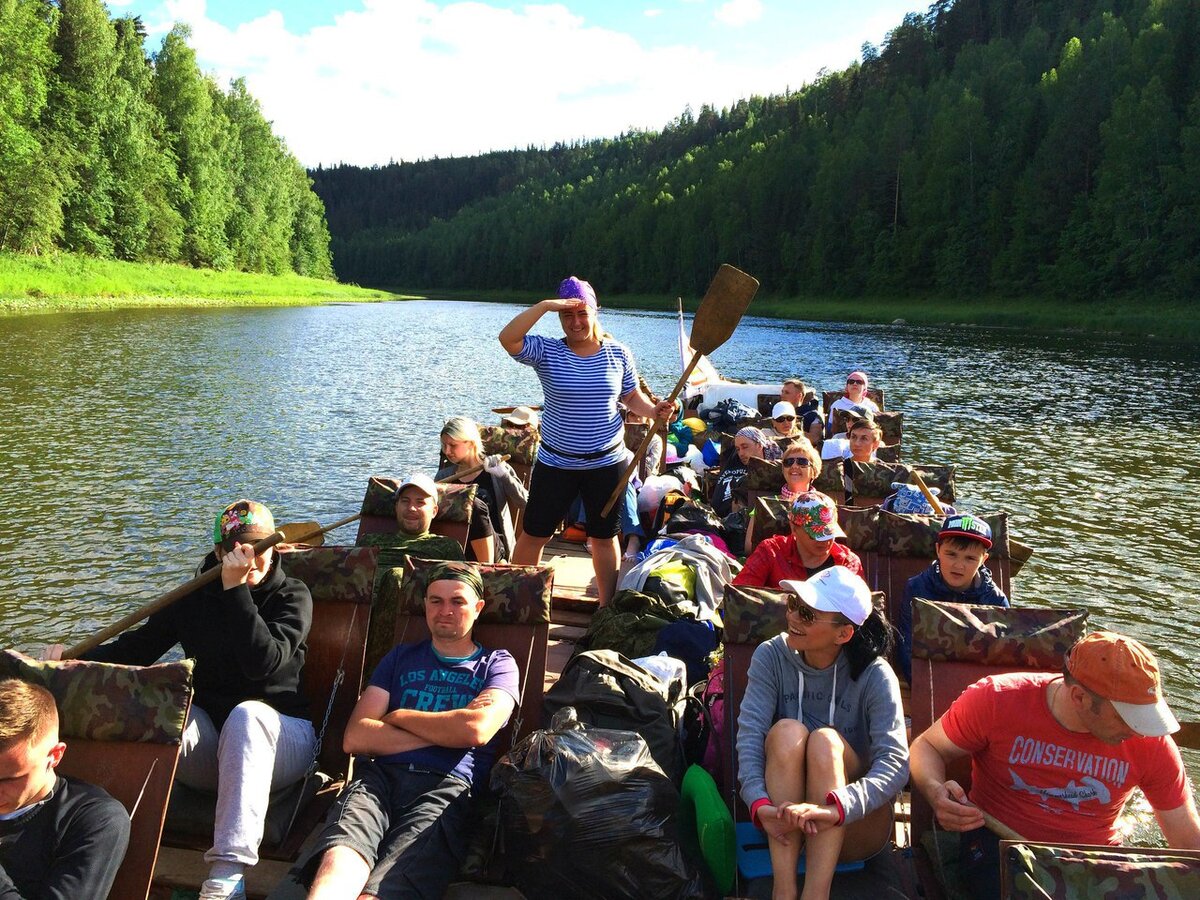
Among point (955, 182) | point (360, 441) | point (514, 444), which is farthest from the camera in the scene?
point (955, 182)

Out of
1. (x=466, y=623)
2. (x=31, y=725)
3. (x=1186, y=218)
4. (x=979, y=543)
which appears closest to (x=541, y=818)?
(x=466, y=623)

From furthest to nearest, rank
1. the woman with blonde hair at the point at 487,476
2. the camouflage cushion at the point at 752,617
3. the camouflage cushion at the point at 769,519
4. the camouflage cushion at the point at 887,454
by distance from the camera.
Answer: the camouflage cushion at the point at 887,454 → the woman with blonde hair at the point at 487,476 → the camouflage cushion at the point at 769,519 → the camouflage cushion at the point at 752,617

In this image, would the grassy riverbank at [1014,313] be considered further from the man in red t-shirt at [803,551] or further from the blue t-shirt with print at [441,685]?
the blue t-shirt with print at [441,685]

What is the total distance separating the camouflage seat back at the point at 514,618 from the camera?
177 inches

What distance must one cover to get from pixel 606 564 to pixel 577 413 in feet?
→ 3.62

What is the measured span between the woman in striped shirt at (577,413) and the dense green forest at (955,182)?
50928mm

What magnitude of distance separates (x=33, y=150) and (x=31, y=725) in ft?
151

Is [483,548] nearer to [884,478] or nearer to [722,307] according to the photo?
[722,307]

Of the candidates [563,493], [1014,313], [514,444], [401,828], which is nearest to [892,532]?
[563,493]

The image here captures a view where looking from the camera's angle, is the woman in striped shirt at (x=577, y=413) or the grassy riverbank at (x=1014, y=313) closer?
the woman in striped shirt at (x=577, y=413)

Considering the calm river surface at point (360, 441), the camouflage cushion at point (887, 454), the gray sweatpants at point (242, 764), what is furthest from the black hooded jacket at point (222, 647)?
the camouflage cushion at point (887, 454)

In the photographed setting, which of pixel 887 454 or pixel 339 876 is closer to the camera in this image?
pixel 339 876

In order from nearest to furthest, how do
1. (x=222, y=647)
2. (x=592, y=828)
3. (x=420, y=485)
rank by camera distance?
(x=592, y=828)
(x=222, y=647)
(x=420, y=485)

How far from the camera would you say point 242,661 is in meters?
3.92
